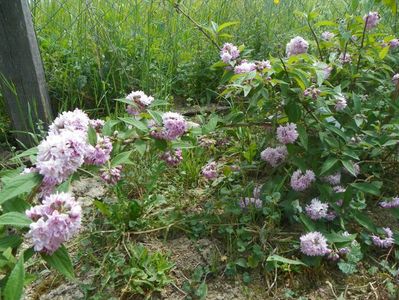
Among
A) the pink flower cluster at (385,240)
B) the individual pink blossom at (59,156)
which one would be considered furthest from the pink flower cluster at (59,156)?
the pink flower cluster at (385,240)

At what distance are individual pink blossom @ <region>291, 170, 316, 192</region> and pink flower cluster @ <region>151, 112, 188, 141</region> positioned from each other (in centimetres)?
64

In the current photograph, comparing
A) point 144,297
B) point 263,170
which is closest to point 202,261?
point 144,297

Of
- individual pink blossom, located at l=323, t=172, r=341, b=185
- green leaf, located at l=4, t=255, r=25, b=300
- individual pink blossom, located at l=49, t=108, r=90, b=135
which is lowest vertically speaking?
individual pink blossom, located at l=323, t=172, r=341, b=185

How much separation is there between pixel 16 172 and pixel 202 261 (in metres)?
0.89

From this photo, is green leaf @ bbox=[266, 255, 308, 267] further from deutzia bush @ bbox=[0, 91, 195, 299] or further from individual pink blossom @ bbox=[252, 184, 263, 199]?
deutzia bush @ bbox=[0, 91, 195, 299]

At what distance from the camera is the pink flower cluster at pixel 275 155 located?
234cm

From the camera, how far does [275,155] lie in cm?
233

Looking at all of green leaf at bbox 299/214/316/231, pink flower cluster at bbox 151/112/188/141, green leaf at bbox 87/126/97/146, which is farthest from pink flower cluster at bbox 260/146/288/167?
green leaf at bbox 87/126/97/146

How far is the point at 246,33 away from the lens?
4035 mm

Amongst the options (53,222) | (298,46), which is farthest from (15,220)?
(298,46)

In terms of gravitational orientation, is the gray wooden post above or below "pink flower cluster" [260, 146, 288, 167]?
above

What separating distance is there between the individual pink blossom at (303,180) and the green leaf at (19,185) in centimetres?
122

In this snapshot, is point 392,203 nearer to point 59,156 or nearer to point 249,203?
point 249,203

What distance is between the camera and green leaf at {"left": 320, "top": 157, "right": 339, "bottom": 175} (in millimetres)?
2057
